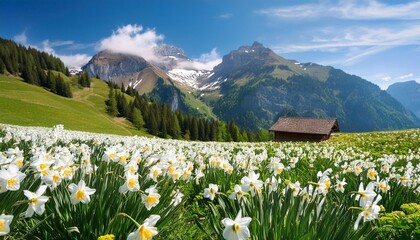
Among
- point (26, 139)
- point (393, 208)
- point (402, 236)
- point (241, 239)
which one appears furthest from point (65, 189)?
point (26, 139)

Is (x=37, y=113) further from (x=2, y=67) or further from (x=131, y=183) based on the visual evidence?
(x=131, y=183)

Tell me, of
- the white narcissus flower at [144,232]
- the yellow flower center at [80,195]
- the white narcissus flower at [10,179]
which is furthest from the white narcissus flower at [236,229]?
the white narcissus flower at [10,179]

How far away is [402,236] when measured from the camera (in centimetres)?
371

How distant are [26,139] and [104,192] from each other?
8.04m

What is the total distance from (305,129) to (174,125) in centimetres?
5027

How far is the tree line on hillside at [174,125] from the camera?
102m

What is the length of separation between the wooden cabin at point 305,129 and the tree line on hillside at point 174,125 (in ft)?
115

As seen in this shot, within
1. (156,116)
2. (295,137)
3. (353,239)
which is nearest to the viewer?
(353,239)

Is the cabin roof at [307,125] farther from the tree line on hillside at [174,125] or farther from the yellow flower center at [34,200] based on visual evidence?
the yellow flower center at [34,200]

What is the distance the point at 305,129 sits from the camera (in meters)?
65.0

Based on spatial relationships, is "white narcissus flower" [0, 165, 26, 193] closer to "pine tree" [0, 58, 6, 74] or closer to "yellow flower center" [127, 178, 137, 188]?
"yellow flower center" [127, 178, 137, 188]

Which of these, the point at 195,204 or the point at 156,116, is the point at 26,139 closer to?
the point at 195,204

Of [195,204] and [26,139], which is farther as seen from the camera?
[26,139]

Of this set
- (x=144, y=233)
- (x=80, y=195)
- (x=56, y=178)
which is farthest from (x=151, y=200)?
(x=56, y=178)
